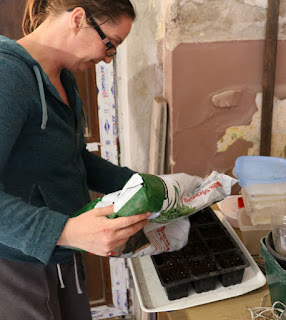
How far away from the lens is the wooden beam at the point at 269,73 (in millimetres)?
1337

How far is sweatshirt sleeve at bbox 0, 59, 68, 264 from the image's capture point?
719mm

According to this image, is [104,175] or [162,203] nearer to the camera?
[162,203]

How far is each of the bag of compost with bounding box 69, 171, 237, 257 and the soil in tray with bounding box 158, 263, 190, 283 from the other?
6 centimetres

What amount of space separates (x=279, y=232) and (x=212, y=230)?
277 millimetres

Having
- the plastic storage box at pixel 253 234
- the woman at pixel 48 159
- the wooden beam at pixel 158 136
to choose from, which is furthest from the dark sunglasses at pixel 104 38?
the plastic storage box at pixel 253 234

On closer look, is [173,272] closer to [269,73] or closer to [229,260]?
[229,260]

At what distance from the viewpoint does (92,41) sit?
0.91 metres

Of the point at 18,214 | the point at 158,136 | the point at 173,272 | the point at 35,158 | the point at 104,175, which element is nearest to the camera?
the point at 18,214

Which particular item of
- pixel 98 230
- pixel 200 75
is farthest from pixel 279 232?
pixel 200 75

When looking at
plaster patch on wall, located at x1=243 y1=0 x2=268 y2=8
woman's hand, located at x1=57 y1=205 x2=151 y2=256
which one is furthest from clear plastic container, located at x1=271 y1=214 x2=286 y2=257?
plaster patch on wall, located at x1=243 y1=0 x2=268 y2=8

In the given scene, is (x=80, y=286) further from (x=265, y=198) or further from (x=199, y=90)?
(x=199, y=90)

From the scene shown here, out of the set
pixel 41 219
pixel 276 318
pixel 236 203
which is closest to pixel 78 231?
pixel 41 219

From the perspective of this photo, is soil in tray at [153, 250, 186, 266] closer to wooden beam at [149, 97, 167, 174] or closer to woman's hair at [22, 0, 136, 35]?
wooden beam at [149, 97, 167, 174]

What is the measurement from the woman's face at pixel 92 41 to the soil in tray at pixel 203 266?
2.15 ft
